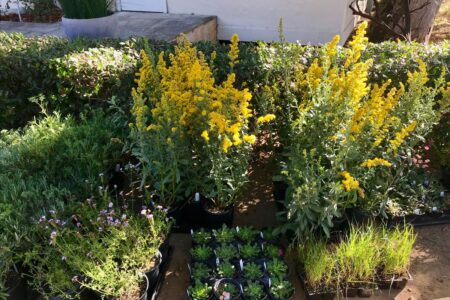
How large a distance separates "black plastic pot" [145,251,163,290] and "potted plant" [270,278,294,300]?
2.68ft

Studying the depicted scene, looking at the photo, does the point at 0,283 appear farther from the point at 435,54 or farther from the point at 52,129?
the point at 435,54

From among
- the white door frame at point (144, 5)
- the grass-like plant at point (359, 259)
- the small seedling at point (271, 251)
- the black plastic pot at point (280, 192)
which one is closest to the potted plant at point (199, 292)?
the small seedling at point (271, 251)

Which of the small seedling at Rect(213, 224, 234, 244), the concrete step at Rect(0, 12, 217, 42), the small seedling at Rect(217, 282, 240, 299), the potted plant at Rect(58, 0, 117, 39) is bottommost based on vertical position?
the small seedling at Rect(217, 282, 240, 299)

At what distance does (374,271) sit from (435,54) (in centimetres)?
232

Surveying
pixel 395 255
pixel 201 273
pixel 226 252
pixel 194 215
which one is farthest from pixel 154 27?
pixel 395 255

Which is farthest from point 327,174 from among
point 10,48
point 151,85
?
point 10,48

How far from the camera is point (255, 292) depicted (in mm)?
2521

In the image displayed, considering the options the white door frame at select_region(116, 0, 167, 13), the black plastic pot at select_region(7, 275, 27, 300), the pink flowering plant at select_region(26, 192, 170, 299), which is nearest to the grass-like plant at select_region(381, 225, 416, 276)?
the pink flowering plant at select_region(26, 192, 170, 299)

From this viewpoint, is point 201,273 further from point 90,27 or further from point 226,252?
point 90,27

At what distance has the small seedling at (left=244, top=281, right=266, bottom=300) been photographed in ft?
8.23

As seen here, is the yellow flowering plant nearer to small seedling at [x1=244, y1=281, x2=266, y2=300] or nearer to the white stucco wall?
small seedling at [x1=244, y1=281, x2=266, y2=300]

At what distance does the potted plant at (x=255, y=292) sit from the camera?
8.23 feet

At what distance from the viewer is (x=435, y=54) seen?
3.82 m

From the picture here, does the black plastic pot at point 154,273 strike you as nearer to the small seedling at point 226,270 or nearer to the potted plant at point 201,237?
the potted plant at point 201,237
